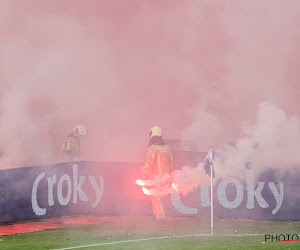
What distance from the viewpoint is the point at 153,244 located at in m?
19.5

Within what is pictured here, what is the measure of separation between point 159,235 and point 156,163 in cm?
515

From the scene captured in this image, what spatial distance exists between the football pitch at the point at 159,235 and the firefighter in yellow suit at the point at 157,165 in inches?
26.0

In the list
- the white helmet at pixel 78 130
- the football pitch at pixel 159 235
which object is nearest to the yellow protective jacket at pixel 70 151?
the white helmet at pixel 78 130

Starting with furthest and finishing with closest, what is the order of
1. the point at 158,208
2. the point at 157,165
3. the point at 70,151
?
the point at 70,151
the point at 157,165
the point at 158,208

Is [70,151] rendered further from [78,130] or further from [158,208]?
[158,208]

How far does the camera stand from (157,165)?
2667 centimetres

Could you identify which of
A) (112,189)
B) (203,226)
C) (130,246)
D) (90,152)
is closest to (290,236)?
(203,226)

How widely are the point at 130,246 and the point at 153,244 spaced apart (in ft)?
2.74

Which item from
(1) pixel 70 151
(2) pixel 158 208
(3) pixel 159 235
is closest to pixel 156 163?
(2) pixel 158 208

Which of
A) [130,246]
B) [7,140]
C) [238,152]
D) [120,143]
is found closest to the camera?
[130,246]

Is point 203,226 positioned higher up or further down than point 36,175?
further down

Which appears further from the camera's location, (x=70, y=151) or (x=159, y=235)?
(x=70, y=151)

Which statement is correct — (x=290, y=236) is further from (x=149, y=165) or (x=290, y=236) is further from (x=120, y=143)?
(x=120, y=143)

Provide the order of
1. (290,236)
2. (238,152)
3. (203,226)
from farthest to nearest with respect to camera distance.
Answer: (238,152) → (203,226) → (290,236)
